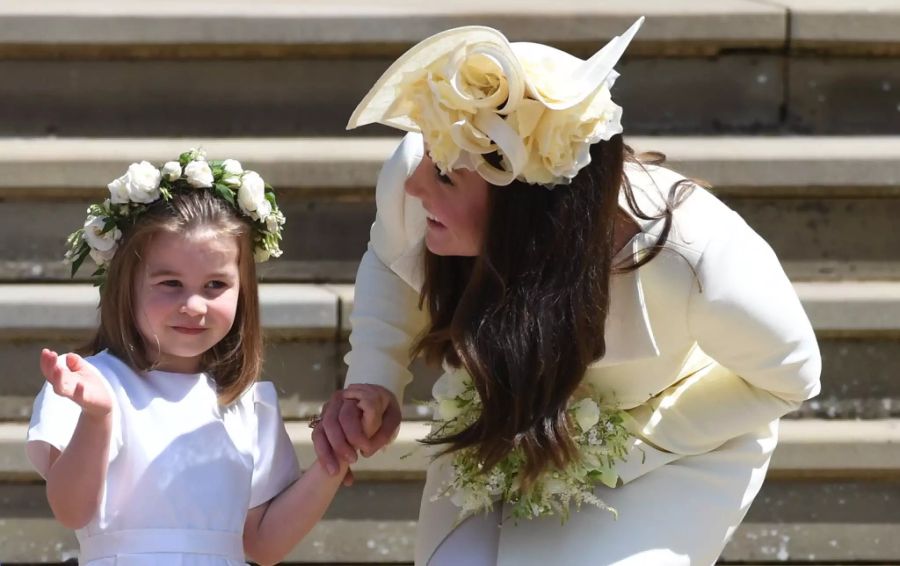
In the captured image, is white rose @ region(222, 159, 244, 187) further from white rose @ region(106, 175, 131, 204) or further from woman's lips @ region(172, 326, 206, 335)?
woman's lips @ region(172, 326, 206, 335)

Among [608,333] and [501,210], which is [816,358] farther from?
[501,210]

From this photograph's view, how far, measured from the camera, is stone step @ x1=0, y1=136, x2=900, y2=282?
12.1ft

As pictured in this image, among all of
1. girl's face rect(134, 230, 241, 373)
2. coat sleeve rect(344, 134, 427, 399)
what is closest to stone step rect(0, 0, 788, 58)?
coat sleeve rect(344, 134, 427, 399)

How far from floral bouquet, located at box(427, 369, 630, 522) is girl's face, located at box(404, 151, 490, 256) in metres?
→ 0.28

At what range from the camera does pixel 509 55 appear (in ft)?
A: 7.09

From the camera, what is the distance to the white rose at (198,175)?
255 centimetres

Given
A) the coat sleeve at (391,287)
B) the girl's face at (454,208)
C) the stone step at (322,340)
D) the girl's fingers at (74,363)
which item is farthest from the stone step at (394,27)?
the girl's fingers at (74,363)

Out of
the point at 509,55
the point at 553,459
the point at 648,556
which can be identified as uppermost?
the point at 509,55

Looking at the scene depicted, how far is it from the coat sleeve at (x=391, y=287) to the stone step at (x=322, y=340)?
85 cm

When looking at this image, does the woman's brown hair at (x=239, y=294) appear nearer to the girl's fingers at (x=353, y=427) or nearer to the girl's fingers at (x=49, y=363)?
the girl's fingers at (x=353, y=427)

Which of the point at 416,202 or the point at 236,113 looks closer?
the point at 416,202

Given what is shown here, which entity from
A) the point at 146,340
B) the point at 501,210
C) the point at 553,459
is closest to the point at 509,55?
the point at 501,210

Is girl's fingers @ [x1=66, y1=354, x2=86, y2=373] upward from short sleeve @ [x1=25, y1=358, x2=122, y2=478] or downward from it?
upward

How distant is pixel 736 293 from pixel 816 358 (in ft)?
0.76
